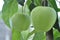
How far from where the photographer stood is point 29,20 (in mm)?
248

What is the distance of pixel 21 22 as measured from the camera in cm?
25

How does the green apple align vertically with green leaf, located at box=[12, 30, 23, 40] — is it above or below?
above

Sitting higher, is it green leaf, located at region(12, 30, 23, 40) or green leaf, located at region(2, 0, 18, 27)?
green leaf, located at region(2, 0, 18, 27)

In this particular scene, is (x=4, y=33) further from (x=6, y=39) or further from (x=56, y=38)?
(x=56, y=38)

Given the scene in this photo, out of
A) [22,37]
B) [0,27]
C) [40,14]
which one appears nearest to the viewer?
[40,14]

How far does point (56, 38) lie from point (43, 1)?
98 mm

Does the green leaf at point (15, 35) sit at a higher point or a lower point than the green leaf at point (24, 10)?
lower

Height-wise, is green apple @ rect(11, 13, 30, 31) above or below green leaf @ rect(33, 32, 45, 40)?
above

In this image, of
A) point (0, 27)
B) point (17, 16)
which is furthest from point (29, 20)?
point (0, 27)

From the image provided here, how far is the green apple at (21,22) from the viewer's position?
0.81ft

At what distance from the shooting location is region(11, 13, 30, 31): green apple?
0.25m

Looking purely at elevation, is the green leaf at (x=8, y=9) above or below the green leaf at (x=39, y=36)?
above

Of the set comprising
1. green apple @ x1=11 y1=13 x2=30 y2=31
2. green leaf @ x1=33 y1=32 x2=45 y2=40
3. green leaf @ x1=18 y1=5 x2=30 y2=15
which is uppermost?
green leaf @ x1=18 y1=5 x2=30 y2=15

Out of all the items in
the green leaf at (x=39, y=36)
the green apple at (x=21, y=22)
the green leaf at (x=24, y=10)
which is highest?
the green leaf at (x=24, y=10)
